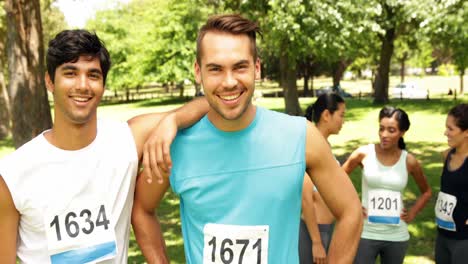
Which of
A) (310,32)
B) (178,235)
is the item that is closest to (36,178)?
(178,235)

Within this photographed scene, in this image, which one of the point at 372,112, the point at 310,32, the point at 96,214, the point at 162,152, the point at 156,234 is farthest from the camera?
the point at 372,112

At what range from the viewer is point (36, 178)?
2.28 meters

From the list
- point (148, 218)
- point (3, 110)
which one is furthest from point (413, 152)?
point (3, 110)

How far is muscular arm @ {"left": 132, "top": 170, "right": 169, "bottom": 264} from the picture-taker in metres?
2.56

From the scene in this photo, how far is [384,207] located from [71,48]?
2.97m

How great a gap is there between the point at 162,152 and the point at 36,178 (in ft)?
2.10

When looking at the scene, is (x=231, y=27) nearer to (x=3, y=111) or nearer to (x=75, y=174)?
(x=75, y=174)

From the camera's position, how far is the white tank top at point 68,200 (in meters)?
2.26

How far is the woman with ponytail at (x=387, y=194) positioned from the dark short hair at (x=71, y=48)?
270cm

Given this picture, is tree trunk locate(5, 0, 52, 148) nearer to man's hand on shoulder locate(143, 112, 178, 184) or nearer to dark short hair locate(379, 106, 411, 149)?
dark short hair locate(379, 106, 411, 149)

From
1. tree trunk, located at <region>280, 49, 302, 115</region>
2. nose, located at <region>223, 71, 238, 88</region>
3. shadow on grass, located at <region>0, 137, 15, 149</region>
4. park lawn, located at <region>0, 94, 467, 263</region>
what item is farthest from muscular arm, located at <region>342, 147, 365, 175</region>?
tree trunk, located at <region>280, 49, 302, 115</region>

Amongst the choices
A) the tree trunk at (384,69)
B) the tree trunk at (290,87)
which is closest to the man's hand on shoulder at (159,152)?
the tree trunk at (290,87)

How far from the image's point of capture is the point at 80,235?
2318mm

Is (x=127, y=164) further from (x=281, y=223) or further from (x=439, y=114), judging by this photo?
(x=439, y=114)
